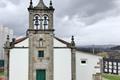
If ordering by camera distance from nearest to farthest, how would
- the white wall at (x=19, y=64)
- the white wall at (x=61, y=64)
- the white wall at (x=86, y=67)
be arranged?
the white wall at (x=19, y=64), the white wall at (x=61, y=64), the white wall at (x=86, y=67)

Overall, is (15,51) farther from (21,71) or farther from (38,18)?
(38,18)

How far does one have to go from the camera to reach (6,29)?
4144 inches

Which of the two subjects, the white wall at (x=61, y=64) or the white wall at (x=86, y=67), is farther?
the white wall at (x=86, y=67)

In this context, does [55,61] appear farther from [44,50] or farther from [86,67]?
[86,67]

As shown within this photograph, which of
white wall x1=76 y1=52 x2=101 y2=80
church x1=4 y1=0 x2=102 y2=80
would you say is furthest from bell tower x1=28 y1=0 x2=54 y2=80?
white wall x1=76 y1=52 x2=101 y2=80

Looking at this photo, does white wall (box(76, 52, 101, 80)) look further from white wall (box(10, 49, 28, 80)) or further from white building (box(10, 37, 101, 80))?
white wall (box(10, 49, 28, 80))

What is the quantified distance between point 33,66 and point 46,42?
2798mm

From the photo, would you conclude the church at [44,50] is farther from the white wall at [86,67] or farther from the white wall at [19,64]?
the white wall at [86,67]

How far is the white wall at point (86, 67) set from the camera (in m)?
32.4

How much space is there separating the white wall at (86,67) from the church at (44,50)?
56.9 inches

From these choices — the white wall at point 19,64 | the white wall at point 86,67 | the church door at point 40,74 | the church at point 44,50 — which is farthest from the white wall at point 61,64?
the white wall at point 19,64

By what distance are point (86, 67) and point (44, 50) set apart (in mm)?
5317

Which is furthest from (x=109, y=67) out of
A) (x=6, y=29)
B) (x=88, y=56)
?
(x=88, y=56)

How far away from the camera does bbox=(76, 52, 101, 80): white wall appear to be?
Result: 106ft
